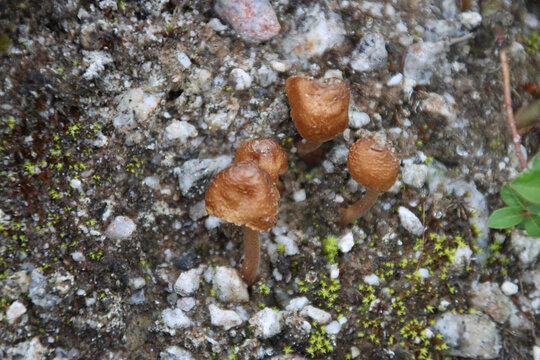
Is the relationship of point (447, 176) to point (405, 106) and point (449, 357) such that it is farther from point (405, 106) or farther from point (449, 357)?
point (449, 357)

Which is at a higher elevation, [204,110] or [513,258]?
[204,110]

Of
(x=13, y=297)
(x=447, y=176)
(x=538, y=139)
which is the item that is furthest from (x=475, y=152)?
(x=13, y=297)

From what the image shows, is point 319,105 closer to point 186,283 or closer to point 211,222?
point 211,222

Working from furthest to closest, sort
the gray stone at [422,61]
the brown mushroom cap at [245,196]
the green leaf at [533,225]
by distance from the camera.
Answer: the gray stone at [422,61] → the green leaf at [533,225] → the brown mushroom cap at [245,196]

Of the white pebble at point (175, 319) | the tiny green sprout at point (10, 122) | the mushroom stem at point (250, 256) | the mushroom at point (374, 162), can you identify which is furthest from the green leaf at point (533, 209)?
the tiny green sprout at point (10, 122)

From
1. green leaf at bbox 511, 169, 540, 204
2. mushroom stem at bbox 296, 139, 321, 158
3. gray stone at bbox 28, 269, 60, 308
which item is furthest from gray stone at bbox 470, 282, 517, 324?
gray stone at bbox 28, 269, 60, 308

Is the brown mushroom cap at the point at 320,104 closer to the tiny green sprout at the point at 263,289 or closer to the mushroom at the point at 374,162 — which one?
the mushroom at the point at 374,162

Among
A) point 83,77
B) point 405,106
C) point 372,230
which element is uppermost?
point 83,77
